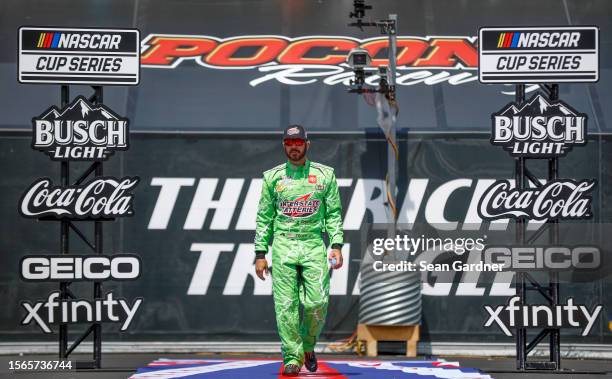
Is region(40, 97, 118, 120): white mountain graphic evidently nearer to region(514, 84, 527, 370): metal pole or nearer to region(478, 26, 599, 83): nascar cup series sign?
region(478, 26, 599, 83): nascar cup series sign

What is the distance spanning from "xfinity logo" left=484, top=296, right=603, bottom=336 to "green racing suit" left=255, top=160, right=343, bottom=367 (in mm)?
1955

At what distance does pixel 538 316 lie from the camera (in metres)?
10.1

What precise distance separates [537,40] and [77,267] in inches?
184

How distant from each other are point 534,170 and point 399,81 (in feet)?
6.50

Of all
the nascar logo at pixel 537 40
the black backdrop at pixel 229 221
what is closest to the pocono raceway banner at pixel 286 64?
the black backdrop at pixel 229 221

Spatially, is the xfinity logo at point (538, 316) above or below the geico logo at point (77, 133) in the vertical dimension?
below


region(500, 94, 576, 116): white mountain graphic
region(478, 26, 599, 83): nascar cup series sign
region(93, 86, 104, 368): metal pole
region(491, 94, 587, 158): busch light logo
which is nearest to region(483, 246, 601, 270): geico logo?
region(491, 94, 587, 158): busch light logo

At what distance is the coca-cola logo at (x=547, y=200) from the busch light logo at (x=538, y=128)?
321 millimetres

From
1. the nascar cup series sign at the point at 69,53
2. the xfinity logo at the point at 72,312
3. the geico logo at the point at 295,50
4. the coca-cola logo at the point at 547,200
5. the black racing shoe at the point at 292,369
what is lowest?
the black racing shoe at the point at 292,369

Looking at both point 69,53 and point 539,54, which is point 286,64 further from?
point 539,54

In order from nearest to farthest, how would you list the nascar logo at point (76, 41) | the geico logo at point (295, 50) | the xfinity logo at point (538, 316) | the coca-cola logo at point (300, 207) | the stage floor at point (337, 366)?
1. the coca-cola logo at point (300, 207)
2. the stage floor at point (337, 366)
3. the nascar logo at point (76, 41)
4. the xfinity logo at point (538, 316)
5. the geico logo at point (295, 50)

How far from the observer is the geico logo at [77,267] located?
10039 millimetres

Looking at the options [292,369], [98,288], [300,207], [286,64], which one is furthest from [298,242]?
[286,64]

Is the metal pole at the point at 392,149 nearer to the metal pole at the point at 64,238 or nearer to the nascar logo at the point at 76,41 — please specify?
the nascar logo at the point at 76,41
